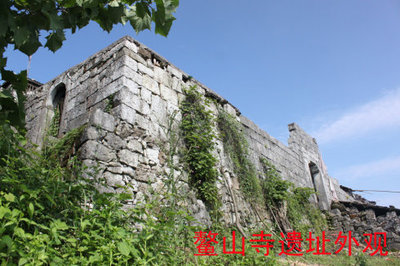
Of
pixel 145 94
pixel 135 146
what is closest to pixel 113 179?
pixel 135 146

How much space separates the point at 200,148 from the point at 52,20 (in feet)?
11.6

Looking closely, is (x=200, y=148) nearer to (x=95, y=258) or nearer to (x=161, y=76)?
(x=161, y=76)

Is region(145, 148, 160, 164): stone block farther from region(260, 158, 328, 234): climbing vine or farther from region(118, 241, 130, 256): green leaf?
region(260, 158, 328, 234): climbing vine

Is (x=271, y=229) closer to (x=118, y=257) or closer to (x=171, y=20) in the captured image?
(x=118, y=257)

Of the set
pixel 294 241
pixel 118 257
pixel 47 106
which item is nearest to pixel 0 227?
pixel 118 257

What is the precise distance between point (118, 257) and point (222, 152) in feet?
12.8

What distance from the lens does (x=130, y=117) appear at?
177 inches

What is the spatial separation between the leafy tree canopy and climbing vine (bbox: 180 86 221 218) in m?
2.69

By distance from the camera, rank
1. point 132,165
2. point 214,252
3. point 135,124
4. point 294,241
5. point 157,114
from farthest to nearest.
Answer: point 294,241 < point 157,114 < point 135,124 < point 132,165 < point 214,252

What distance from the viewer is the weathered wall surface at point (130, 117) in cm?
410

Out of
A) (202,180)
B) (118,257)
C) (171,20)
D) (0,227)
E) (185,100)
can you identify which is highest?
(185,100)

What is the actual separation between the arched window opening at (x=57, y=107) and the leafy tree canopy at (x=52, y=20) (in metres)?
3.31

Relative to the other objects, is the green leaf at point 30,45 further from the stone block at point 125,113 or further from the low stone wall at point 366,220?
the low stone wall at point 366,220

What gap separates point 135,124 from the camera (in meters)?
4.54
